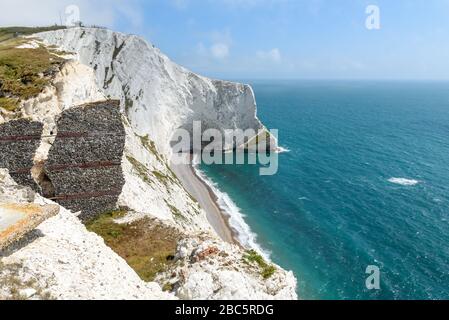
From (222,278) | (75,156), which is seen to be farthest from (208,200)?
(222,278)

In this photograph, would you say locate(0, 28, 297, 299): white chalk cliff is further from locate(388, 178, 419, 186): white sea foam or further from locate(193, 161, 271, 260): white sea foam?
locate(388, 178, 419, 186): white sea foam

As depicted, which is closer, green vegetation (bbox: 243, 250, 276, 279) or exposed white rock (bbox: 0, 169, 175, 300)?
exposed white rock (bbox: 0, 169, 175, 300)

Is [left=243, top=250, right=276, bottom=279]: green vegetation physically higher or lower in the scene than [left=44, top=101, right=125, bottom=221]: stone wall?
lower

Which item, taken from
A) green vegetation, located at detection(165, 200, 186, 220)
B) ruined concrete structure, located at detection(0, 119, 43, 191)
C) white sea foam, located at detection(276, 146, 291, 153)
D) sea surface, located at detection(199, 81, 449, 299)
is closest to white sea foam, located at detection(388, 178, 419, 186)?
sea surface, located at detection(199, 81, 449, 299)

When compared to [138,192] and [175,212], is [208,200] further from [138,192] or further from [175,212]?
[138,192]

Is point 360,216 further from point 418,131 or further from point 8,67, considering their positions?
point 418,131
